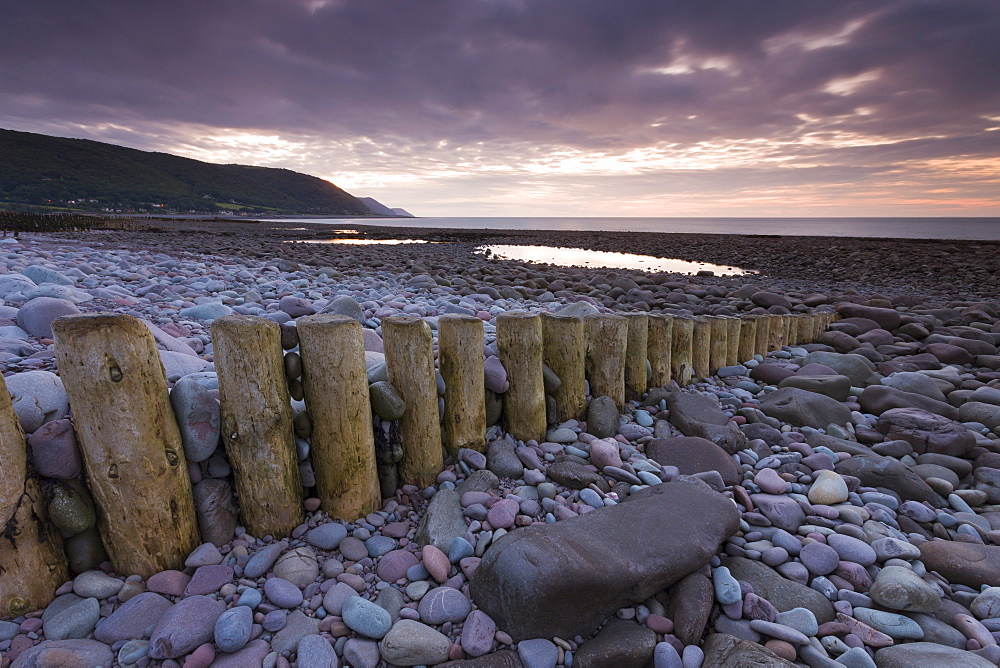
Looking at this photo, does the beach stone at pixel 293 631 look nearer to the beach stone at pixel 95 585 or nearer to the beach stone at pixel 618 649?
the beach stone at pixel 95 585

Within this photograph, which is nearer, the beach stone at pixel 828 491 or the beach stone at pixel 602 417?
the beach stone at pixel 828 491

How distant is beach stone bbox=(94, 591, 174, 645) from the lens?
191cm

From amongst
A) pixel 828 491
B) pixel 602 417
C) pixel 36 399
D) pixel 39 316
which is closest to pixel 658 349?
pixel 602 417

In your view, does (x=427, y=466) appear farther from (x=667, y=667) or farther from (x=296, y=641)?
(x=667, y=667)

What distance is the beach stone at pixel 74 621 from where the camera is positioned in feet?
6.21

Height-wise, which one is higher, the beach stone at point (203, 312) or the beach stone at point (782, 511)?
the beach stone at point (203, 312)

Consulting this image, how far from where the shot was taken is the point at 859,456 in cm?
340

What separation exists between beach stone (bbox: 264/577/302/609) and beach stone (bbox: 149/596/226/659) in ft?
0.60

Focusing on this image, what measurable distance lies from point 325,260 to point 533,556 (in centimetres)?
1514

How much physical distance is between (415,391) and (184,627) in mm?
1447

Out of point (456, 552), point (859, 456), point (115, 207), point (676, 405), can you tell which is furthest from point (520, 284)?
point (115, 207)

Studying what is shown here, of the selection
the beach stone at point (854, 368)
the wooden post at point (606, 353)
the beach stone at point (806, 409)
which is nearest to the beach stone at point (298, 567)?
the wooden post at point (606, 353)

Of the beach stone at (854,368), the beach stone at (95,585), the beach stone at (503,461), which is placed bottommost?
the beach stone at (95,585)

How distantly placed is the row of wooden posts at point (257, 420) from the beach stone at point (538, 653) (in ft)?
3.71
